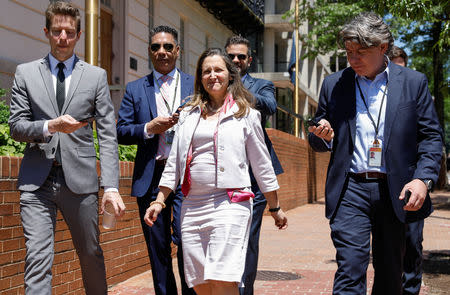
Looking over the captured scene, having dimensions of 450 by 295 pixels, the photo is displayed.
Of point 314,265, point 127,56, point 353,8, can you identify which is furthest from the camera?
point 353,8

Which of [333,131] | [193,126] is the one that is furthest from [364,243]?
[193,126]

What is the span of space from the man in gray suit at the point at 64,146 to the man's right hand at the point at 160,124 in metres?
0.36

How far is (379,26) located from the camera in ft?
15.1

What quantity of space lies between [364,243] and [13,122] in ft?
7.88

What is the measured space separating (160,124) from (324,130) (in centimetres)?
122

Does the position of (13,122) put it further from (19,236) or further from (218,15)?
(218,15)

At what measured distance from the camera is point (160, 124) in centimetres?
498

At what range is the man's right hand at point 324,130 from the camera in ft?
14.6

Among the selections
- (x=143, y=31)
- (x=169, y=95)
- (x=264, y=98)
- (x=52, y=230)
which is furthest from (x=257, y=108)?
(x=143, y=31)

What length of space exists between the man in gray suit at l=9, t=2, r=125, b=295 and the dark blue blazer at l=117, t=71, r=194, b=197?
521mm

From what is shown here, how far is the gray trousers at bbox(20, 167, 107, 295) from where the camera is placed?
4270 millimetres

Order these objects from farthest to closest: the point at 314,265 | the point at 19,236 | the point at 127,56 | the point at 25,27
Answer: the point at 127,56
the point at 25,27
the point at 314,265
the point at 19,236

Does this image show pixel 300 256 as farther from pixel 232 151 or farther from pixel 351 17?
pixel 351 17

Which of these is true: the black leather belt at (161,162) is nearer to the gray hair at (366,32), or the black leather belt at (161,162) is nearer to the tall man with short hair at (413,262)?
A: the gray hair at (366,32)
